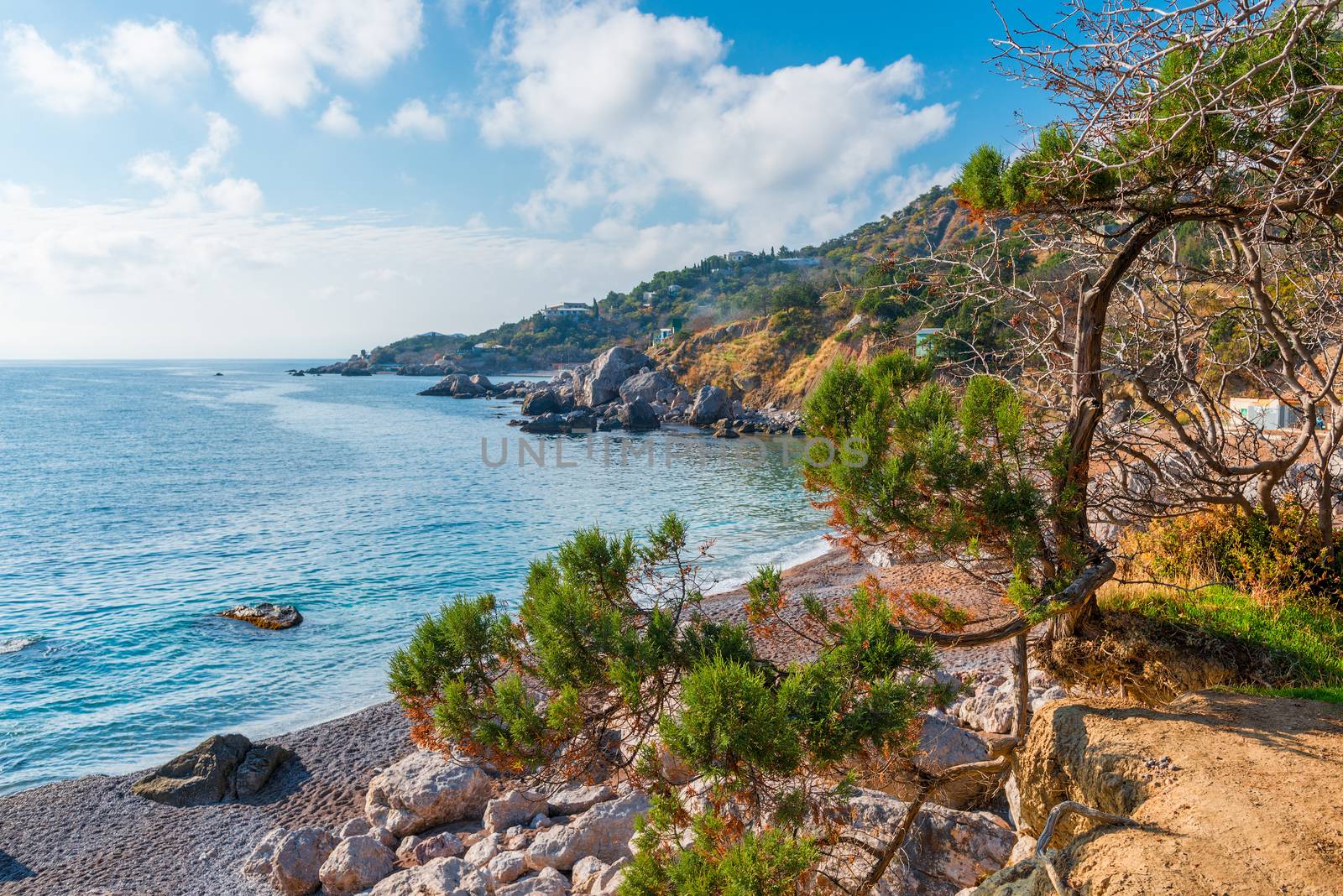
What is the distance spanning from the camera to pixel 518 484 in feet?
113

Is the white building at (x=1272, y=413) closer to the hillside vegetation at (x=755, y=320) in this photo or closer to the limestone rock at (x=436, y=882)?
the hillside vegetation at (x=755, y=320)

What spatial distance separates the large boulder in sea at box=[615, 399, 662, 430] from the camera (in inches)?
2381

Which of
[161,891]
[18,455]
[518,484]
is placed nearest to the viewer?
[161,891]

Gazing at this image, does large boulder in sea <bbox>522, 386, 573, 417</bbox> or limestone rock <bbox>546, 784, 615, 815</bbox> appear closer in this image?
limestone rock <bbox>546, 784, 615, 815</bbox>

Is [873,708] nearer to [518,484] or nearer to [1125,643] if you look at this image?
[1125,643]

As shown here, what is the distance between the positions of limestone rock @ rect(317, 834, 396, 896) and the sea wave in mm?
12372

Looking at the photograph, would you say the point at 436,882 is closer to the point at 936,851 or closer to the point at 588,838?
the point at 588,838

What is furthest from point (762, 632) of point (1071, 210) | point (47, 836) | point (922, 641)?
point (47, 836)

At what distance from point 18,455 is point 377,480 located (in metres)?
28.2

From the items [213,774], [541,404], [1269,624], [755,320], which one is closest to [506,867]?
[213,774]

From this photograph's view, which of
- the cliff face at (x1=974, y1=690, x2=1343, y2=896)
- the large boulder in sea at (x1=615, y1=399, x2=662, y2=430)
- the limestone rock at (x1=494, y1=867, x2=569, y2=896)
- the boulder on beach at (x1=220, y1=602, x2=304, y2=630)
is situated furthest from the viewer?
the large boulder in sea at (x1=615, y1=399, x2=662, y2=430)

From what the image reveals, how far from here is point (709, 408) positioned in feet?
197

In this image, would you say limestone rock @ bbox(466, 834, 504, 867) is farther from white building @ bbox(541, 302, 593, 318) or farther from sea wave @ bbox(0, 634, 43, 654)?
white building @ bbox(541, 302, 593, 318)

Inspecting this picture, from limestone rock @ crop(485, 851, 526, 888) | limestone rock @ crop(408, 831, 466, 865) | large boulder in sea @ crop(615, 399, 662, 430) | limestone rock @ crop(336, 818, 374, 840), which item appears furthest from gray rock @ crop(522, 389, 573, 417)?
limestone rock @ crop(485, 851, 526, 888)
